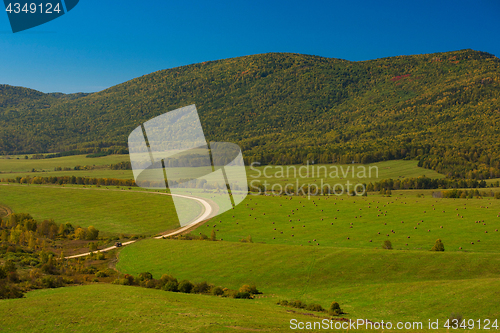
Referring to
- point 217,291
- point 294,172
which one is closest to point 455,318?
point 217,291

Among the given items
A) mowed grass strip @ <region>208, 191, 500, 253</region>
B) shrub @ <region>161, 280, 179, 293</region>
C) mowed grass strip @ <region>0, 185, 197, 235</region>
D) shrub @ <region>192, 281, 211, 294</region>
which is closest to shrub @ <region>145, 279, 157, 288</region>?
shrub @ <region>161, 280, 179, 293</region>

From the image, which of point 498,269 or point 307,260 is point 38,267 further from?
point 498,269

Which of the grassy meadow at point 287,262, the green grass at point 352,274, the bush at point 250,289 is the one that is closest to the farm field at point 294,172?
the grassy meadow at point 287,262

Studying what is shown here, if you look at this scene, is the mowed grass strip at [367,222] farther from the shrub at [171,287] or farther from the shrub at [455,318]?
the shrub at [455,318]

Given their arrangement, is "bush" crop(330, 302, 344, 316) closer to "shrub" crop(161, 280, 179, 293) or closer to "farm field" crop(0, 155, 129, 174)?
Result: "shrub" crop(161, 280, 179, 293)

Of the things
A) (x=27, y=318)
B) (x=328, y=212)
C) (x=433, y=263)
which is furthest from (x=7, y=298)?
(x=328, y=212)

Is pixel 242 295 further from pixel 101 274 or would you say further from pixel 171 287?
pixel 101 274
